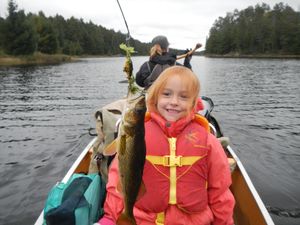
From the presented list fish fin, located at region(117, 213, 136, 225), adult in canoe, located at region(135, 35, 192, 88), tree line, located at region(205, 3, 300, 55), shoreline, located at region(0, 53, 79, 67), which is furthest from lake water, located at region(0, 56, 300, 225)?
tree line, located at region(205, 3, 300, 55)

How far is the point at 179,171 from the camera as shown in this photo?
11.0ft

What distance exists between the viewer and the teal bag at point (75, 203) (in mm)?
3242

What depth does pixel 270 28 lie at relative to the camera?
4432 inches

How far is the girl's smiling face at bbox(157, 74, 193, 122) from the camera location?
11.1 ft

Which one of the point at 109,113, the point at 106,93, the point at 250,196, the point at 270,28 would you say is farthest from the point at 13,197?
the point at 270,28

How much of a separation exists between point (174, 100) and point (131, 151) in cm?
100

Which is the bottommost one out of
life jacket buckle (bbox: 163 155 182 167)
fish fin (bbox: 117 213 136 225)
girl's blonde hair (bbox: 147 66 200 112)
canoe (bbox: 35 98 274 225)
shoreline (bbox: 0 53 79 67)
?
shoreline (bbox: 0 53 79 67)

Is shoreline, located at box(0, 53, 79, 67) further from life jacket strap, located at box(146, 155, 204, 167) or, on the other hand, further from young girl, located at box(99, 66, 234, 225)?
life jacket strap, located at box(146, 155, 204, 167)

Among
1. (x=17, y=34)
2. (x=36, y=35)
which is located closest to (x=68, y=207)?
(x=17, y=34)

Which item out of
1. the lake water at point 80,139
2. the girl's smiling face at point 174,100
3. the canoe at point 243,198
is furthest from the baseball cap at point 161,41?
the girl's smiling face at point 174,100

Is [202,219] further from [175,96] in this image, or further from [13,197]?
[13,197]

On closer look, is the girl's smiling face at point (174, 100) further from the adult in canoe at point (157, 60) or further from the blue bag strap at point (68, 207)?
the adult in canoe at point (157, 60)

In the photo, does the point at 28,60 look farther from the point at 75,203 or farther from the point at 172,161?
the point at 172,161

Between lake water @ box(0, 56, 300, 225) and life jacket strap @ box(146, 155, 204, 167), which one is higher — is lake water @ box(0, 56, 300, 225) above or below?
below
